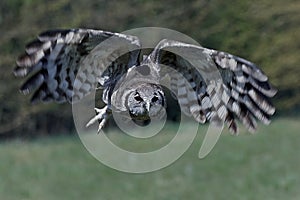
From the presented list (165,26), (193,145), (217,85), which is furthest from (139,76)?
(165,26)

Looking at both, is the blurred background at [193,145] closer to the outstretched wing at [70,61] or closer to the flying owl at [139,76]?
the flying owl at [139,76]

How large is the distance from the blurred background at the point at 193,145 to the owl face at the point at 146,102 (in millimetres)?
5480

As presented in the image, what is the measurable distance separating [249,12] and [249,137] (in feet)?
9.48

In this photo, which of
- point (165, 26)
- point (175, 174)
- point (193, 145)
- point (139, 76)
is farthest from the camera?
point (165, 26)

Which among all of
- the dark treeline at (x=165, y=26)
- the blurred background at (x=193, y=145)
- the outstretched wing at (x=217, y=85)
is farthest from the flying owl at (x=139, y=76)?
the dark treeline at (x=165, y=26)

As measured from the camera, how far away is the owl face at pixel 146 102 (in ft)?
20.5

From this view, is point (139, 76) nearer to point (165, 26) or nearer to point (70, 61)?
point (70, 61)

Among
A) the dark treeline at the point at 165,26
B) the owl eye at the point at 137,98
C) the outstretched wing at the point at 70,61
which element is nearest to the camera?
the outstretched wing at the point at 70,61

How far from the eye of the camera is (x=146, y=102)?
6.26 meters

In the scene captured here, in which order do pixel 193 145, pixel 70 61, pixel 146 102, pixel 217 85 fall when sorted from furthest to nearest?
pixel 193 145
pixel 217 85
pixel 70 61
pixel 146 102

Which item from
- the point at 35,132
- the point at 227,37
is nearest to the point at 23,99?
the point at 35,132

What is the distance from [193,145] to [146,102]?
8.82m

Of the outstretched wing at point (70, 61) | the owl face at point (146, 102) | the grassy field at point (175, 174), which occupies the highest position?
the outstretched wing at point (70, 61)

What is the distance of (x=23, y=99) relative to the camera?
17.1 metres
